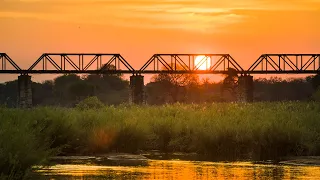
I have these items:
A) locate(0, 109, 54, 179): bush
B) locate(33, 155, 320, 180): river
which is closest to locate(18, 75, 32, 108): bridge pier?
locate(33, 155, 320, 180): river

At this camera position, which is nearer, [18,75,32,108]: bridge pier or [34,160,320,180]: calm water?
[34,160,320,180]: calm water

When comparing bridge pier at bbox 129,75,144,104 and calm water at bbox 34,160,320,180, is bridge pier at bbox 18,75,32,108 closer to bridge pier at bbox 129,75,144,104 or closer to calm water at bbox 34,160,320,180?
bridge pier at bbox 129,75,144,104

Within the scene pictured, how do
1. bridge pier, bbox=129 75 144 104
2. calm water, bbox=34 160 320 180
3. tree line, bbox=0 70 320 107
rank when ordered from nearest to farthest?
calm water, bbox=34 160 320 180 < bridge pier, bbox=129 75 144 104 < tree line, bbox=0 70 320 107

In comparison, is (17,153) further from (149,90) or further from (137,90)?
(149,90)

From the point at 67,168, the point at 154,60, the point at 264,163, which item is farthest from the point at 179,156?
the point at 154,60

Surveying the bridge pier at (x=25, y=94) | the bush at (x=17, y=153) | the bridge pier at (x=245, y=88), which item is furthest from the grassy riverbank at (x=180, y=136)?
the bridge pier at (x=245, y=88)

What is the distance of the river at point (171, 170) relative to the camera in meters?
24.1

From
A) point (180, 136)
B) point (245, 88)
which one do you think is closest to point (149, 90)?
point (245, 88)

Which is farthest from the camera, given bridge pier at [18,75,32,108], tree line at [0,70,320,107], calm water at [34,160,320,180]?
tree line at [0,70,320,107]

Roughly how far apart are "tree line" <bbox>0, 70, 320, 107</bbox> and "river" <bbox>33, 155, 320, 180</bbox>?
340ft

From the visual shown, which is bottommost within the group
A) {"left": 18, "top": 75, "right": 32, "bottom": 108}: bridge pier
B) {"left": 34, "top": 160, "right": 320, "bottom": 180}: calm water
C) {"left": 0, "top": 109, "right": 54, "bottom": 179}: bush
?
{"left": 34, "top": 160, "right": 320, "bottom": 180}: calm water

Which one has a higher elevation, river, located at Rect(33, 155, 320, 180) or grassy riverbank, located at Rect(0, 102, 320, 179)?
grassy riverbank, located at Rect(0, 102, 320, 179)

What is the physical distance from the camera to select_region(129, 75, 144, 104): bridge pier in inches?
3821

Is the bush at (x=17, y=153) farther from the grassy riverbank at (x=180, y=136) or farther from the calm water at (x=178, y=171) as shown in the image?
the grassy riverbank at (x=180, y=136)
